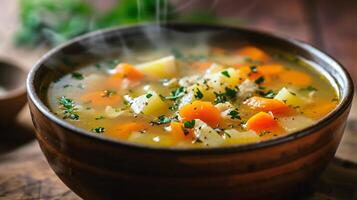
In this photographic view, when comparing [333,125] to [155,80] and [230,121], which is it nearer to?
[230,121]

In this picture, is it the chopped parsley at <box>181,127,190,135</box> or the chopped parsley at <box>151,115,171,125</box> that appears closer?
the chopped parsley at <box>181,127,190,135</box>

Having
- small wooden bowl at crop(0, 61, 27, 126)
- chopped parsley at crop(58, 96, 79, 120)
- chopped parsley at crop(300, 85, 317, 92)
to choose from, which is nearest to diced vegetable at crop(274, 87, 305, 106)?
chopped parsley at crop(300, 85, 317, 92)

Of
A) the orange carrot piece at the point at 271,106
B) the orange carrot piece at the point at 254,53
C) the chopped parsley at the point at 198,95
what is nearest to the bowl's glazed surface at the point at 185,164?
the orange carrot piece at the point at 271,106

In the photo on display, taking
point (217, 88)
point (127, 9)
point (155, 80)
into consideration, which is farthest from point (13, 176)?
point (127, 9)

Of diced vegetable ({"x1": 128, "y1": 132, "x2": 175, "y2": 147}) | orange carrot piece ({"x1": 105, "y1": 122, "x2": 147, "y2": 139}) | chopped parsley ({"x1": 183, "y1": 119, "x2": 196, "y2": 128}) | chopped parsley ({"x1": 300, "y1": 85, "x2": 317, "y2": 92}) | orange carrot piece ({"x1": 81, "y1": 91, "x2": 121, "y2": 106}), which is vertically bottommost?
orange carrot piece ({"x1": 81, "y1": 91, "x2": 121, "y2": 106})

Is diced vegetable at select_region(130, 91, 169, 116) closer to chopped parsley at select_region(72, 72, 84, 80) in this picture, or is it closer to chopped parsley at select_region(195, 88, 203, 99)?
chopped parsley at select_region(195, 88, 203, 99)

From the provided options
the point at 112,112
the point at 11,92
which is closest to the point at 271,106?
the point at 112,112
